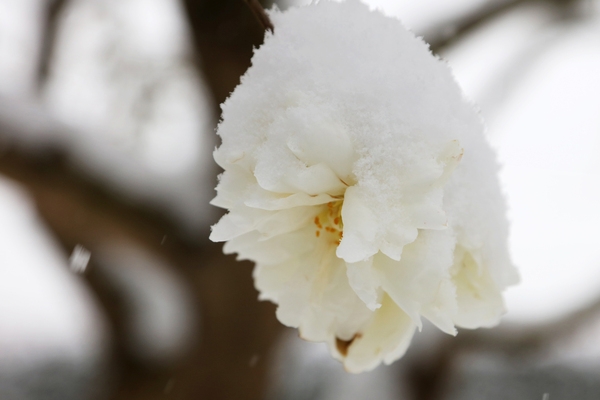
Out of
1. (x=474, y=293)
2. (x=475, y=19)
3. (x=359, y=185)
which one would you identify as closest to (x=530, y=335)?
(x=475, y=19)

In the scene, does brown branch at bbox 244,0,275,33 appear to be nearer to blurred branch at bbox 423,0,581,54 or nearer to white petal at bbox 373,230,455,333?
white petal at bbox 373,230,455,333

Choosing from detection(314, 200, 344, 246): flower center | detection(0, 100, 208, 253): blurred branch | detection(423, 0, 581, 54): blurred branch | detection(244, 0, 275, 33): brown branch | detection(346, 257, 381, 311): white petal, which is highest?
detection(244, 0, 275, 33): brown branch

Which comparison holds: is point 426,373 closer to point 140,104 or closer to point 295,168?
point 140,104

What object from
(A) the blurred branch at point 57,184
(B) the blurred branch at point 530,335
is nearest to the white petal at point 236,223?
(A) the blurred branch at point 57,184

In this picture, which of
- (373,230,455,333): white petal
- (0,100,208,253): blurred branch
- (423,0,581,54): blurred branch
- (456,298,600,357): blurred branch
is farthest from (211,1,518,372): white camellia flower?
(456,298,600,357): blurred branch

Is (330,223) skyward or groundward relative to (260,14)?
groundward

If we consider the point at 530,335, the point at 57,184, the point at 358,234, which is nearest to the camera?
the point at 358,234

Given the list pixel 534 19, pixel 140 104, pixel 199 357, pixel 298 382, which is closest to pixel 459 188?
pixel 140 104

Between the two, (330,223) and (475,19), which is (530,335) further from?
(330,223)
